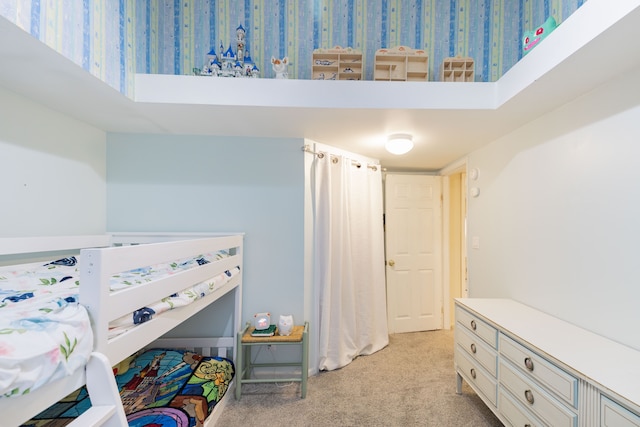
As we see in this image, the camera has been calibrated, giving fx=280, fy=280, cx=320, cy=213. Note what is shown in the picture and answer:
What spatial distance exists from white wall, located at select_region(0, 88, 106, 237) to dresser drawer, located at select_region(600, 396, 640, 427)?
3044mm

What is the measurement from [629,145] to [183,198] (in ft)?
9.61

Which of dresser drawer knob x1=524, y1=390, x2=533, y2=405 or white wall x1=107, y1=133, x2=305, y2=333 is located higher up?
white wall x1=107, y1=133, x2=305, y2=333

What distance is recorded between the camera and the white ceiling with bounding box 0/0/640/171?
1.23 metres

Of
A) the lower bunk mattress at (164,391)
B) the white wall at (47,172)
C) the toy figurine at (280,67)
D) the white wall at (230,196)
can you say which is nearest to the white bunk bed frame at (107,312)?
the white wall at (47,172)

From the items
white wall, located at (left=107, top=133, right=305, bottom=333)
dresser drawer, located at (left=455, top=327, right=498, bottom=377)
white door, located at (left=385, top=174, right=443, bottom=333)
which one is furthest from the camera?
white door, located at (left=385, top=174, right=443, bottom=333)

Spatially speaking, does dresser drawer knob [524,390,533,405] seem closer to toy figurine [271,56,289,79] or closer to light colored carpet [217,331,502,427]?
light colored carpet [217,331,502,427]

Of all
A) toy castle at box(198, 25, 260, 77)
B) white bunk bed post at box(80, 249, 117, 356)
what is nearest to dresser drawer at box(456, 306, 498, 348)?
white bunk bed post at box(80, 249, 117, 356)

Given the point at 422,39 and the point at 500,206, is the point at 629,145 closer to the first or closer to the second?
the point at 500,206

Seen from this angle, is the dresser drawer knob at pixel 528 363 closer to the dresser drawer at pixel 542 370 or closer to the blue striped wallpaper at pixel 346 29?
the dresser drawer at pixel 542 370

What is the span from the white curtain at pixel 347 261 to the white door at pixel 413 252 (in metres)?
0.33

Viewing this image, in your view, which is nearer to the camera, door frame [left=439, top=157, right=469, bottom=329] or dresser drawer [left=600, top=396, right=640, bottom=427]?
dresser drawer [left=600, top=396, right=640, bottom=427]

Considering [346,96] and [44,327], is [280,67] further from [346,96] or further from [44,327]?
[44,327]

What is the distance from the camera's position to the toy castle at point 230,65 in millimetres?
2008

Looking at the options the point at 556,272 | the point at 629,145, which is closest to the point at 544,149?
the point at 629,145
